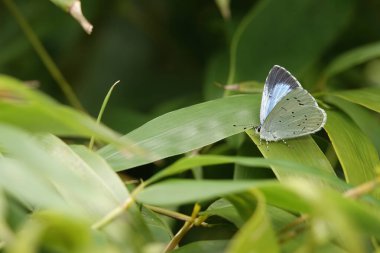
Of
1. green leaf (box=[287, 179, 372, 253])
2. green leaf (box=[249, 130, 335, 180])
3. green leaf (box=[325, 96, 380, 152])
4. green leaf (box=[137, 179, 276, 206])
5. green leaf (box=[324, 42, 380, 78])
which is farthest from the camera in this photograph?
green leaf (box=[324, 42, 380, 78])

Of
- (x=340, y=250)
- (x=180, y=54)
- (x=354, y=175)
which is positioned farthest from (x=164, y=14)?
(x=340, y=250)

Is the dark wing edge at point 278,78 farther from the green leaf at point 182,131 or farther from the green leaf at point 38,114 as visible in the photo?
the green leaf at point 38,114

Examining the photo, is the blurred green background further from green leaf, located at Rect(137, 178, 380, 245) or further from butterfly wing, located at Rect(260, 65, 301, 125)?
green leaf, located at Rect(137, 178, 380, 245)

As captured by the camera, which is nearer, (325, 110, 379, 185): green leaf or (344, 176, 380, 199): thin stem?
(344, 176, 380, 199): thin stem

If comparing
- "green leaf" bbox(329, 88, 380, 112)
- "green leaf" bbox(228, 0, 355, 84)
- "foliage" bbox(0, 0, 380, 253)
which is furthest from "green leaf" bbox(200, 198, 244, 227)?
"green leaf" bbox(228, 0, 355, 84)

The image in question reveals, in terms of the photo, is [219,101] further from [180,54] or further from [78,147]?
[180,54]

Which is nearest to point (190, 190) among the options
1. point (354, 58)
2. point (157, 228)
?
point (157, 228)

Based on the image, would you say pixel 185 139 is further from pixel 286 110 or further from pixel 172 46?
pixel 172 46
